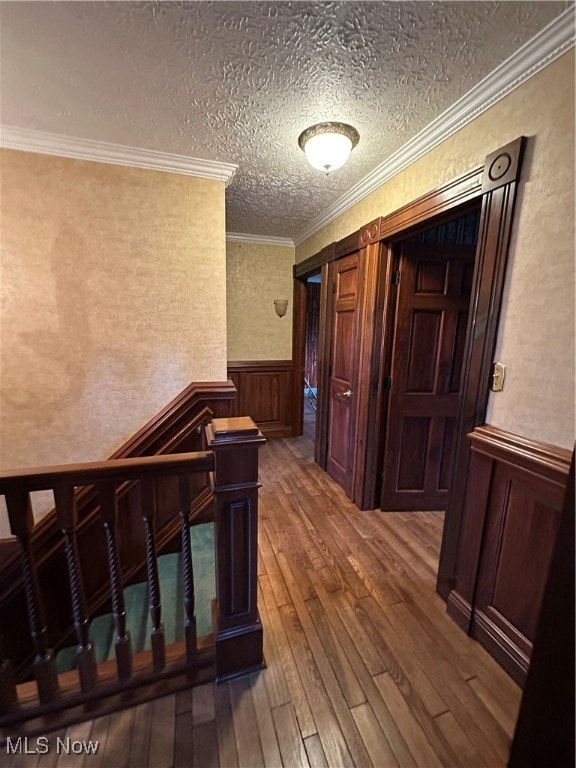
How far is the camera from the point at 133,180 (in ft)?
6.61

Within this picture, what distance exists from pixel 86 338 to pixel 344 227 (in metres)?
2.22

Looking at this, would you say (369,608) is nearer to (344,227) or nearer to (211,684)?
(211,684)

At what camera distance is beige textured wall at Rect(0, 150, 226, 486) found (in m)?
1.90

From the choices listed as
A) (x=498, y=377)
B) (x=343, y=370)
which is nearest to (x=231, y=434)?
(x=498, y=377)

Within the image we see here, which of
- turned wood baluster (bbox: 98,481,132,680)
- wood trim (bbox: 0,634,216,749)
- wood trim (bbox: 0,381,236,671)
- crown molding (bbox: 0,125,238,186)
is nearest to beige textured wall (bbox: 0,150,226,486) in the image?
crown molding (bbox: 0,125,238,186)

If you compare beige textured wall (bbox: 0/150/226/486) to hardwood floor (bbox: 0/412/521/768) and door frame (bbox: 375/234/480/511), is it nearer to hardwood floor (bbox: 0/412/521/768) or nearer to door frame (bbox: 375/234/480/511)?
door frame (bbox: 375/234/480/511)

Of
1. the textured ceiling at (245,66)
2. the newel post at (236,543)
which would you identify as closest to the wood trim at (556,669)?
the newel post at (236,543)

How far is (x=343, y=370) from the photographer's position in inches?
110

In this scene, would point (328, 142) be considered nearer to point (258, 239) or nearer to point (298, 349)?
point (258, 239)

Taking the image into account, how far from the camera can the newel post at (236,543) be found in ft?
3.74

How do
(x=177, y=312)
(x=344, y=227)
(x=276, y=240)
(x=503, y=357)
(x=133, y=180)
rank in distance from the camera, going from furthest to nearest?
(x=276, y=240) < (x=344, y=227) < (x=177, y=312) < (x=133, y=180) < (x=503, y=357)

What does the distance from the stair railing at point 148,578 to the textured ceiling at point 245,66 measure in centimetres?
145

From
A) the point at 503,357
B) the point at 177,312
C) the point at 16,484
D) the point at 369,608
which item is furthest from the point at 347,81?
the point at 369,608

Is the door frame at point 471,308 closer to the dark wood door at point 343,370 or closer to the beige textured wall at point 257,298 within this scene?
the dark wood door at point 343,370
